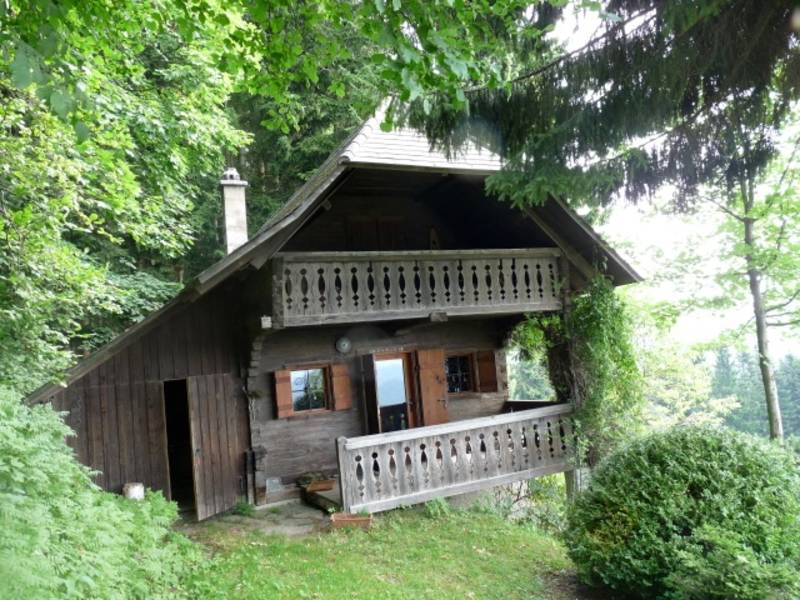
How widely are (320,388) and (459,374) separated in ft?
9.98

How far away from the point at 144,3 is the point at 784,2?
6868 millimetres

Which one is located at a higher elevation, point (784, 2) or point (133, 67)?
point (133, 67)

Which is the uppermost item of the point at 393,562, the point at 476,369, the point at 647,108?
the point at 647,108

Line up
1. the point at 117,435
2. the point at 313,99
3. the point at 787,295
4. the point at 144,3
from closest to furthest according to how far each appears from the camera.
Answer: the point at 144,3 < the point at 117,435 < the point at 787,295 < the point at 313,99

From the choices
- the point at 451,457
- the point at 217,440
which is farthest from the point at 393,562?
the point at 217,440

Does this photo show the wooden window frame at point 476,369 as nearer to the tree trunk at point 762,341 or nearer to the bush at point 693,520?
the bush at point 693,520

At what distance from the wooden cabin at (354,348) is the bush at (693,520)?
3.01 m

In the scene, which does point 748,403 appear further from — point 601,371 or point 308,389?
point 308,389

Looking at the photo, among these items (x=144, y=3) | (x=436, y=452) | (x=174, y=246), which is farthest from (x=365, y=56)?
(x=436, y=452)

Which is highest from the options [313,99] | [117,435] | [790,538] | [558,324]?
[313,99]

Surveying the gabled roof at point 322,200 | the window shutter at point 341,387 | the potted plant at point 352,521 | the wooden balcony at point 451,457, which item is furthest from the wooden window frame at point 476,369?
the potted plant at point 352,521

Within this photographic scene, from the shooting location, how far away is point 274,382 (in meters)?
9.69

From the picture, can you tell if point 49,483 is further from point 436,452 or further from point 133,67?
point 133,67

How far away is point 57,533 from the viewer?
144 inches
